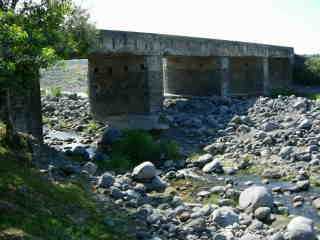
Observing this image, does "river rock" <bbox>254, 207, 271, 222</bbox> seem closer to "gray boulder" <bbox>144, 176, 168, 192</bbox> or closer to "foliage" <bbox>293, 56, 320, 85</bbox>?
"gray boulder" <bbox>144, 176, 168, 192</bbox>

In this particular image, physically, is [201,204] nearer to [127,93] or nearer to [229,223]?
[229,223]

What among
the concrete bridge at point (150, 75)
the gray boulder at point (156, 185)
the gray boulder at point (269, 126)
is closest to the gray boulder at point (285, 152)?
the gray boulder at point (269, 126)

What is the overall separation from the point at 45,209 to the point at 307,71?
33923 mm

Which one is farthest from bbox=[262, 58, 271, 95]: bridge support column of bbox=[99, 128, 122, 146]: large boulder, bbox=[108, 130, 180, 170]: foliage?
bbox=[108, 130, 180, 170]: foliage

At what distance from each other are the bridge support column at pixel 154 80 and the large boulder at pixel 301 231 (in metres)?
13.7

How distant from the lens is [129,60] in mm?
21438

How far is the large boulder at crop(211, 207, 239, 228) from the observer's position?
8430 mm

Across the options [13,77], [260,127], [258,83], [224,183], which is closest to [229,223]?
[224,183]

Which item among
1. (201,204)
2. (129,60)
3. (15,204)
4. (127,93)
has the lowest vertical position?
(201,204)

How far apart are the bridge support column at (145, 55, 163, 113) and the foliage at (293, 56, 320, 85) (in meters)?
20.0

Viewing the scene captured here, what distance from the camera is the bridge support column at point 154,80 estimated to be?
68.9 ft

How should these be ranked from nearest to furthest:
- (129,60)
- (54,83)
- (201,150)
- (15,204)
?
(15,204) < (201,150) < (129,60) < (54,83)

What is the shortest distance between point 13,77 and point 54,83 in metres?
39.2

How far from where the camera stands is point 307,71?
37719mm
